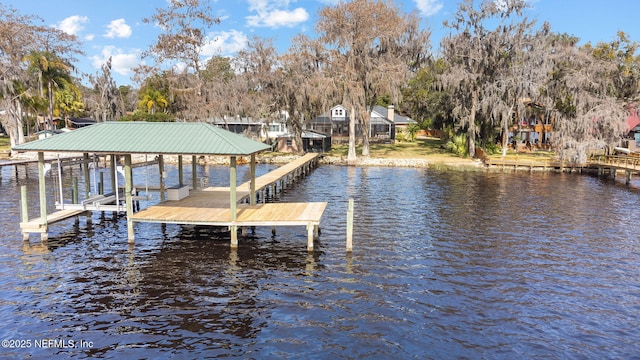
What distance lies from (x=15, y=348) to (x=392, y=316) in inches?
390

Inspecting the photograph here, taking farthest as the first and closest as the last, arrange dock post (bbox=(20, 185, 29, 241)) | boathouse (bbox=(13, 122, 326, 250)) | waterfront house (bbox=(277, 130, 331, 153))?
waterfront house (bbox=(277, 130, 331, 153)) < dock post (bbox=(20, 185, 29, 241)) < boathouse (bbox=(13, 122, 326, 250))

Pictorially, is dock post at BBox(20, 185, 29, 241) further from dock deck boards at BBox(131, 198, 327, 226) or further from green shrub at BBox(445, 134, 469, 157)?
green shrub at BBox(445, 134, 469, 157)

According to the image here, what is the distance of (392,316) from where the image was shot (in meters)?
13.0

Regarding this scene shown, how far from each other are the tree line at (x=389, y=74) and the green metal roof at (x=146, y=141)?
28.5 meters

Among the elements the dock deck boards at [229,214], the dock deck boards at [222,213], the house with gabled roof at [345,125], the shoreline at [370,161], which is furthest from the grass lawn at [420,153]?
the dock deck boards at [229,214]

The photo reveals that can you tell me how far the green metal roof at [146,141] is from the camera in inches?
701

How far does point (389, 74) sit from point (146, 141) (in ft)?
107

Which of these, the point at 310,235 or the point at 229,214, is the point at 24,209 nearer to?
the point at 229,214

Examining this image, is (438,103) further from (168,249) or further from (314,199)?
(168,249)

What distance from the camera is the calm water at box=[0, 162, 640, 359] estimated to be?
11484 millimetres

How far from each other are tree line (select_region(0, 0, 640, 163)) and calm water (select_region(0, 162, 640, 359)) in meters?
24.0

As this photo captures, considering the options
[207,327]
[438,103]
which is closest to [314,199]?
[207,327]

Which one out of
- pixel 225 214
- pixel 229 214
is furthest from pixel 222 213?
pixel 229 214

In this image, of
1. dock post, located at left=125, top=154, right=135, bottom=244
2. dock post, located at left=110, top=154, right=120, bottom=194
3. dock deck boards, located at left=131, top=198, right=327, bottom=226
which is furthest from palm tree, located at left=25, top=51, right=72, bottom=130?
dock deck boards, located at left=131, top=198, right=327, bottom=226
